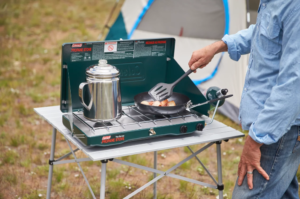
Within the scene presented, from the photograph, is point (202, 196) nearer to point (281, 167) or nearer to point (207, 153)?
point (207, 153)

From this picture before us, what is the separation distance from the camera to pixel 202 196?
3.15m

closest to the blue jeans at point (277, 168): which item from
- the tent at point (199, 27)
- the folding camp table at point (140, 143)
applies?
the folding camp table at point (140, 143)

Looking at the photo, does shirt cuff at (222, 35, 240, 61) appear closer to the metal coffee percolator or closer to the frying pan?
the frying pan

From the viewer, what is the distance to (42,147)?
3.83 metres

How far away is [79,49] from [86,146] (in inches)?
21.4

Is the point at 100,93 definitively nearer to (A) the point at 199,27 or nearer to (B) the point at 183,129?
(B) the point at 183,129

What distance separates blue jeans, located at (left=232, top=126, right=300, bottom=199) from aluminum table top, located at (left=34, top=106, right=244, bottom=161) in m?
0.35

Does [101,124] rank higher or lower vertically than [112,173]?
higher

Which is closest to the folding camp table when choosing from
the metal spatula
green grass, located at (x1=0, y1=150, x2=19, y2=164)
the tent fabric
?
the metal spatula

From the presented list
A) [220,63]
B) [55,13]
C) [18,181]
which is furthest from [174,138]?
[55,13]

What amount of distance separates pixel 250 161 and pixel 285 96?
371 millimetres

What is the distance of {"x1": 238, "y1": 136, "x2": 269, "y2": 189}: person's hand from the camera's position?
5.43ft

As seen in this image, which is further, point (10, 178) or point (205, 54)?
point (10, 178)

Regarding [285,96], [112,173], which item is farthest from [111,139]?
[112,173]
